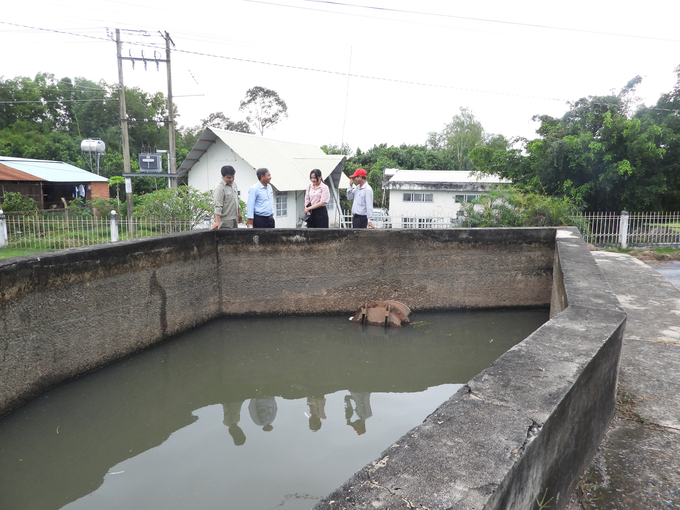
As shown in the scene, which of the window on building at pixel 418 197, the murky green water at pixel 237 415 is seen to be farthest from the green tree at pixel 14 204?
the window on building at pixel 418 197

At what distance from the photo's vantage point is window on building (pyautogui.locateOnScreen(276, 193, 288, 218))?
2102 centimetres

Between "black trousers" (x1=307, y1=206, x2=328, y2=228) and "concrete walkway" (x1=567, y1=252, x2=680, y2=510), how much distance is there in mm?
4705

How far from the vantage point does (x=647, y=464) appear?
2.44 metres

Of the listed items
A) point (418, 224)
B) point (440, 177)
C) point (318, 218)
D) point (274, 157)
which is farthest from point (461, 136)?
point (318, 218)

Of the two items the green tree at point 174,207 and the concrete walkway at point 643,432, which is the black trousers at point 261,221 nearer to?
the concrete walkway at point 643,432

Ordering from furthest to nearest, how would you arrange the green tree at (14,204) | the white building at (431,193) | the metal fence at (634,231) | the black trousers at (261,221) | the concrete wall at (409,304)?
the white building at (431,193), the green tree at (14,204), the metal fence at (634,231), the black trousers at (261,221), the concrete wall at (409,304)

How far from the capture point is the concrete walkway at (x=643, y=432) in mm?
2246

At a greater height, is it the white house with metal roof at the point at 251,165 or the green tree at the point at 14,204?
the white house with metal roof at the point at 251,165

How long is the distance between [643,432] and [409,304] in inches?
192

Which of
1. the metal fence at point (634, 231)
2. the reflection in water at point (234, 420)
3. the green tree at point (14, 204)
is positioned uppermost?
the green tree at point (14, 204)

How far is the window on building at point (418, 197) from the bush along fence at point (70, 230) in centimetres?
1459

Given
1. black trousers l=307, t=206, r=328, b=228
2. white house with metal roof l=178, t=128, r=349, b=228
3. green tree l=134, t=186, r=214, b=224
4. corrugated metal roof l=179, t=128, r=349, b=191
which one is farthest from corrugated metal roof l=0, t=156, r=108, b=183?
black trousers l=307, t=206, r=328, b=228

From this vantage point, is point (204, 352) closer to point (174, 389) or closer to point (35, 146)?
point (174, 389)

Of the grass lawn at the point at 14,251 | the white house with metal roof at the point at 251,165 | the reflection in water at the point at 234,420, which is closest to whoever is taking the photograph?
the reflection in water at the point at 234,420
